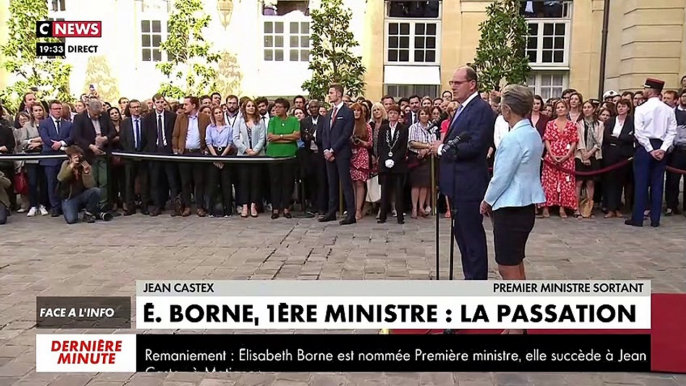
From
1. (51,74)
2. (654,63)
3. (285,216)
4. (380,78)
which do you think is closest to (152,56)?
(51,74)

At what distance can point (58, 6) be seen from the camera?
2066 centimetres

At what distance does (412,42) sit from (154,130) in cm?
1125

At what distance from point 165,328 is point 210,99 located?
310 inches

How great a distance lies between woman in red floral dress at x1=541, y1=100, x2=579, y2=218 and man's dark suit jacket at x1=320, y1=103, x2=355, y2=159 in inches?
122

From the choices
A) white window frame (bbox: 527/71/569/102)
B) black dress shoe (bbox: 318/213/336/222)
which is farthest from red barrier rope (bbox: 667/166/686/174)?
white window frame (bbox: 527/71/569/102)

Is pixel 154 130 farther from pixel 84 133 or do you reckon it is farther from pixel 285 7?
pixel 285 7

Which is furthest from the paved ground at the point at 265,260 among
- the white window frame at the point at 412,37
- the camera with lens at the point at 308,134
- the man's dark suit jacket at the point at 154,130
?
the white window frame at the point at 412,37

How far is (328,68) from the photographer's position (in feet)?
63.7

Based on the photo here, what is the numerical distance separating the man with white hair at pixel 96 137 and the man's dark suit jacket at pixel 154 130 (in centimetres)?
56

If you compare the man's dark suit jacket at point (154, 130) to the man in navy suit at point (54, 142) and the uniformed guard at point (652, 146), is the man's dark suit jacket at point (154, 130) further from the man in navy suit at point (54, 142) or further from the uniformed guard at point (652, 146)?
the uniformed guard at point (652, 146)

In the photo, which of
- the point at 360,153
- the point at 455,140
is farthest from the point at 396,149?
the point at 455,140

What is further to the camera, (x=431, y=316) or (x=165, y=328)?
(x=165, y=328)

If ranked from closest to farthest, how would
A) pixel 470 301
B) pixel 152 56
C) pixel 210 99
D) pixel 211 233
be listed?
pixel 470 301, pixel 211 233, pixel 210 99, pixel 152 56

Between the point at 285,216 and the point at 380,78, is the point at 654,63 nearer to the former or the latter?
the point at 380,78
